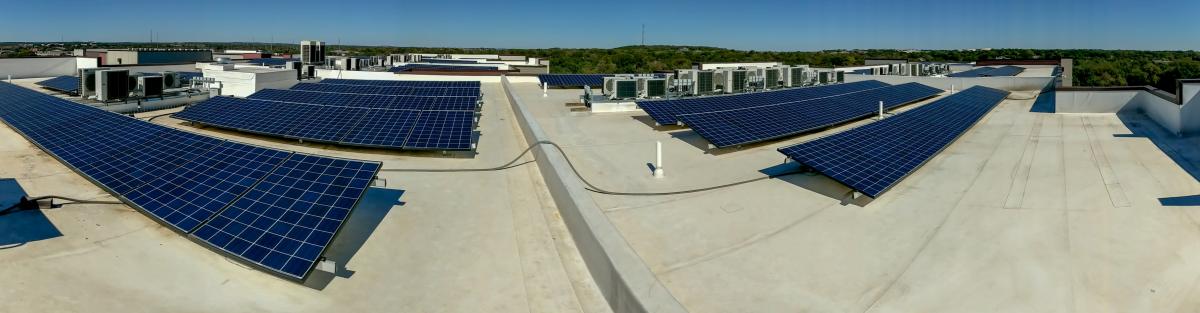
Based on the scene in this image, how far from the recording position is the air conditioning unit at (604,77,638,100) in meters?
27.5

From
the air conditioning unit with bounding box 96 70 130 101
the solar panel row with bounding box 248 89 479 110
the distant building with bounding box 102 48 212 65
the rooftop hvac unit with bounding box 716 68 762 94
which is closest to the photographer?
the solar panel row with bounding box 248 89 479 110

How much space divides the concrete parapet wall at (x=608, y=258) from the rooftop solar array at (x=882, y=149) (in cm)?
571

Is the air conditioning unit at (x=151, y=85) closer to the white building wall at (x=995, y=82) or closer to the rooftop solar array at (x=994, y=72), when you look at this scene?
the white building wall at (x=995, y=82)

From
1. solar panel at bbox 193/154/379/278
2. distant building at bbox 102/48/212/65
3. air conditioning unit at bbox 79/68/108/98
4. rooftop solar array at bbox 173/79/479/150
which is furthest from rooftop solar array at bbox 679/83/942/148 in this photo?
distant building at bbox 102/48/212/65

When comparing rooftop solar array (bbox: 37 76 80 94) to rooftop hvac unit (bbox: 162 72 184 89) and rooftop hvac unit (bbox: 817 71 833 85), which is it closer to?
rooftop hvac unit (bbox: 162 72 184 89)

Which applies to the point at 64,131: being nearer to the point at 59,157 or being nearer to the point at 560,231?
the point at 59,157

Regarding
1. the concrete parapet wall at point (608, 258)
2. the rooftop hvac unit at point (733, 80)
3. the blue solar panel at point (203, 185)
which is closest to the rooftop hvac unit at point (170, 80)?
the blue solar panel at point (203, 185)

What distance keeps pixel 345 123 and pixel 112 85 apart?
14975 millimetres

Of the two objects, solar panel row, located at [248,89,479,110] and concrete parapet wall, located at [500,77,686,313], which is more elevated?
solar panel row, located at [248,89,479,110]

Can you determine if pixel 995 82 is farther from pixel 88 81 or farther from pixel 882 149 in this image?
pixel 88 81

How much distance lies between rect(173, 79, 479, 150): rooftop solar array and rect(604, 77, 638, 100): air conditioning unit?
22.7 ft

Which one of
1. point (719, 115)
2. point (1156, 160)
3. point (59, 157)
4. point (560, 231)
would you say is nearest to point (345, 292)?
point (560, 231)

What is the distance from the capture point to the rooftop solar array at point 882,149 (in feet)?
40.3

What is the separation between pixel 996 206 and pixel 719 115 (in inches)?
418
